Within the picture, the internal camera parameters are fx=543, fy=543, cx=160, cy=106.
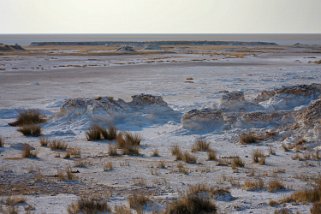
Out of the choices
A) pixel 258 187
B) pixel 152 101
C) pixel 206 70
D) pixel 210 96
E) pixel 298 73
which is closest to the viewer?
pixel 258 187

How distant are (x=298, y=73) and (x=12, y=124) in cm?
2719

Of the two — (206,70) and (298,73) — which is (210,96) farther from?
(206,70)

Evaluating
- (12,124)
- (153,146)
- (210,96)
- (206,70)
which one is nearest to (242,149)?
→ (153,146)

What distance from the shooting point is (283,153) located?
1417cm

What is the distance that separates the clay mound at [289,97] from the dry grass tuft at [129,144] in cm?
731

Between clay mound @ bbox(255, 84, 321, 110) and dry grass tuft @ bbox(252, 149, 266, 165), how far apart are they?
293 inches

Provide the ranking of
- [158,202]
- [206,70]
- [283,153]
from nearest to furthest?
[158,202] < [283,153] < [206,70]

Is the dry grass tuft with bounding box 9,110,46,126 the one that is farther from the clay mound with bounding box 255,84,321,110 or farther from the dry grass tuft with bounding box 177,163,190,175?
the clay mound with bounding box 255,84,321,110

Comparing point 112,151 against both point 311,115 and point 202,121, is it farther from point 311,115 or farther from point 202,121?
point 311,115

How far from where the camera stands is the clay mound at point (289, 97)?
2105 cm

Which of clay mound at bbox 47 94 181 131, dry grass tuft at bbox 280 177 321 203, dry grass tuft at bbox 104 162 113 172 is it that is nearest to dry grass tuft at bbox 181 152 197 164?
dry grass tuft at bbox 104 162 113 172

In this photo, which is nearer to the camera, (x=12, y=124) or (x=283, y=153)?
(x=283, y=153)

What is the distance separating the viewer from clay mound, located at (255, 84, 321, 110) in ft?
69.1

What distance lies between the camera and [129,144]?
15023 mm
